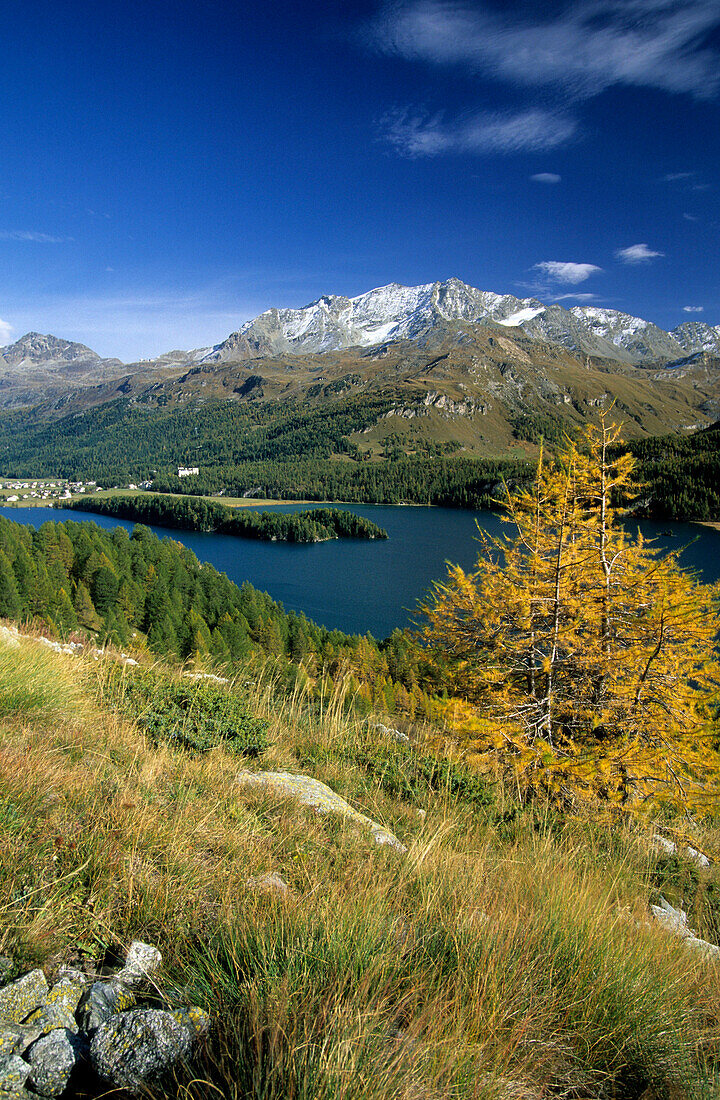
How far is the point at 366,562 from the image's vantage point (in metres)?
97.0

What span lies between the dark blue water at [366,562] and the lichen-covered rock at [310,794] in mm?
51046

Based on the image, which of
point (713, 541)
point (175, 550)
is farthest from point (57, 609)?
point (713, 541)

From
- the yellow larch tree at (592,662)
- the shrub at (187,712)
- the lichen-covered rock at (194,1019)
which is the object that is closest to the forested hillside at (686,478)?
the yellow larch tree at (592,662)

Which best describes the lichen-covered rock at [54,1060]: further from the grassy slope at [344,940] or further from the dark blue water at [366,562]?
the dark blue water at [366,562]

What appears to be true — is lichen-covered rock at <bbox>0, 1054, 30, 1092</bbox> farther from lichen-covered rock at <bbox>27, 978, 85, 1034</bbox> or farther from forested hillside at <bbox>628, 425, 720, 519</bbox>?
forested hillside at <bbox>628, 425, 720, 519</bbox>

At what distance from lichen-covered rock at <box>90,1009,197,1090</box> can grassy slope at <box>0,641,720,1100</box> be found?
A: 7cm

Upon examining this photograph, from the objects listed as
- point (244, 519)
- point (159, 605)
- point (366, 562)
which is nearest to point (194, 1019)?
point (159, 605)

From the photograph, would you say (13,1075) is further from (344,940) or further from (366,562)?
(366,562)

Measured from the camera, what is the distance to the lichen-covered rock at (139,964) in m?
1.78

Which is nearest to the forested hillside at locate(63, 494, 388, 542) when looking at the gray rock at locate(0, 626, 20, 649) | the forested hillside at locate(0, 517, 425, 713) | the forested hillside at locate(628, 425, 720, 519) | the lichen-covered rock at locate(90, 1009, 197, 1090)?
the forested hillside at locate(0, 517, 425, 713)

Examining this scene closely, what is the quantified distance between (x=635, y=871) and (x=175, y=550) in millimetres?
75445

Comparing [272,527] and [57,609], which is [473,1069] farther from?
[272,527]

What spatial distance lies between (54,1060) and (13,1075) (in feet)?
0.36

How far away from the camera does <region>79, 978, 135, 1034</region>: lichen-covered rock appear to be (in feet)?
5.20
